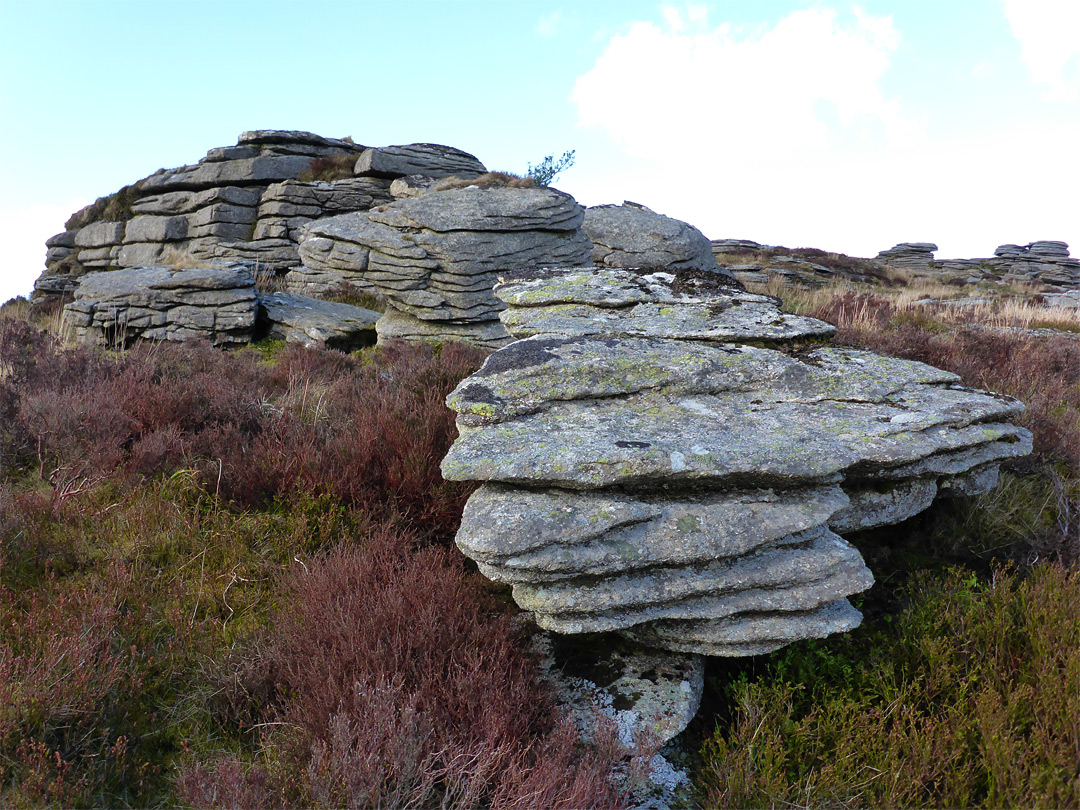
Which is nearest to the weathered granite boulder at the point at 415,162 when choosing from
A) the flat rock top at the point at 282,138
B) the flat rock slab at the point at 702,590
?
the flat rock top at the point at 282,138

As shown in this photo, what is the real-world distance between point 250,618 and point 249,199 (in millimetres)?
21225

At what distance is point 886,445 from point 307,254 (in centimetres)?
1383

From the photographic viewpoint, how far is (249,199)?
854 inches

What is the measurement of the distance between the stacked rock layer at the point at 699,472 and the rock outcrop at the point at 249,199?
59.1 ft

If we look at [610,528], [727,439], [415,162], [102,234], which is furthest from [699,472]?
[102,234]

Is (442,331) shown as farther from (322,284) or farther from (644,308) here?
(644,308)

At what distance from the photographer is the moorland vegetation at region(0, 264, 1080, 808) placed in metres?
2.84

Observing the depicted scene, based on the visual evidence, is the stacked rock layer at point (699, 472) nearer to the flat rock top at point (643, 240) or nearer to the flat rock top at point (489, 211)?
the flat rock top at point (489, 211)

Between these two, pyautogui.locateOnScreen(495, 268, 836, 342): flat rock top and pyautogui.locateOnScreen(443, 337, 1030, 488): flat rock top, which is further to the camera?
pyautogui.locateOnScreen(495, 268, 836, 342): flat rock top

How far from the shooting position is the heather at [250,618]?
2.78 m

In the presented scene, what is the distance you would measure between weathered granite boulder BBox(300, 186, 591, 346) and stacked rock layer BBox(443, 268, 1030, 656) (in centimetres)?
744

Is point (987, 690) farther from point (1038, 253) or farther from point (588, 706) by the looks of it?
point (1038, 253)

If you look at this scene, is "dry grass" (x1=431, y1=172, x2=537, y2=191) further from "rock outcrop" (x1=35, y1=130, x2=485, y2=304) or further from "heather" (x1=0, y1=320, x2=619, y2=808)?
"heather" (x1=0, y1=320, x2=619, y2=808)

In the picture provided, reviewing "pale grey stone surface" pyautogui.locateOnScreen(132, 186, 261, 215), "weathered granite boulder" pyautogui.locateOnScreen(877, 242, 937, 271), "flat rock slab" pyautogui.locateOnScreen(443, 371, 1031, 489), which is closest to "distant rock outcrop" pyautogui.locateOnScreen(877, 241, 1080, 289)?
"weathered granite boulder" pyautogui.locateOnScreen(877, 242, 937, 271)
